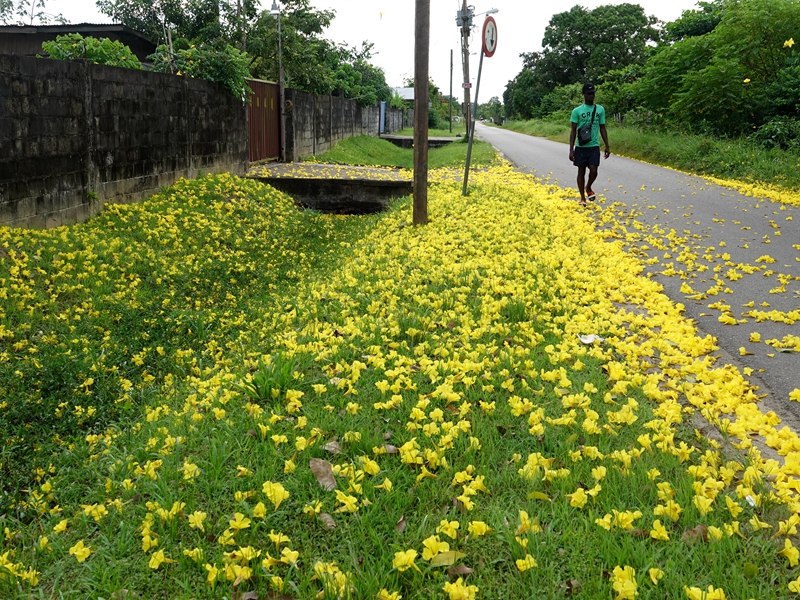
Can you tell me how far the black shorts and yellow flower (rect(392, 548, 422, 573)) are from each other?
8126 mm

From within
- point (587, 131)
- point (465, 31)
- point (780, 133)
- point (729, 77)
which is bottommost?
point (587, 131)

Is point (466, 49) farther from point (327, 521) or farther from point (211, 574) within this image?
point (211, 574)

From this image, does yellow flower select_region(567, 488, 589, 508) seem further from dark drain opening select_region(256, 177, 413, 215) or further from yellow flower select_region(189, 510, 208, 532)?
dark drain opening select_region(256, 177, 413, 215)

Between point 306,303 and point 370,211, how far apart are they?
7169 mm

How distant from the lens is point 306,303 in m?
5.84

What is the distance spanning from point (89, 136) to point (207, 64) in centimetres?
442

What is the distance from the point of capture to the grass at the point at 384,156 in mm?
19875

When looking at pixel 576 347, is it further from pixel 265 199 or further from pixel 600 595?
pixel 265 199

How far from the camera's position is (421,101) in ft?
Result: 29.7

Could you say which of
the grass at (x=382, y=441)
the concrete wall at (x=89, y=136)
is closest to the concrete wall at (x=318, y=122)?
the concrete wall at (x=89, y=136)

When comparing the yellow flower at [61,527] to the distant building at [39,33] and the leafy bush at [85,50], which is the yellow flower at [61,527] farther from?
the distant building at [39,33]

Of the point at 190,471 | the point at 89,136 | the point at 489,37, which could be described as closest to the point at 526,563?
the point at 190,471

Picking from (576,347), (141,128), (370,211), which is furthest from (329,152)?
(576,347)

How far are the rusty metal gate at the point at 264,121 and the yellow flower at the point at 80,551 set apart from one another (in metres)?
13.0
